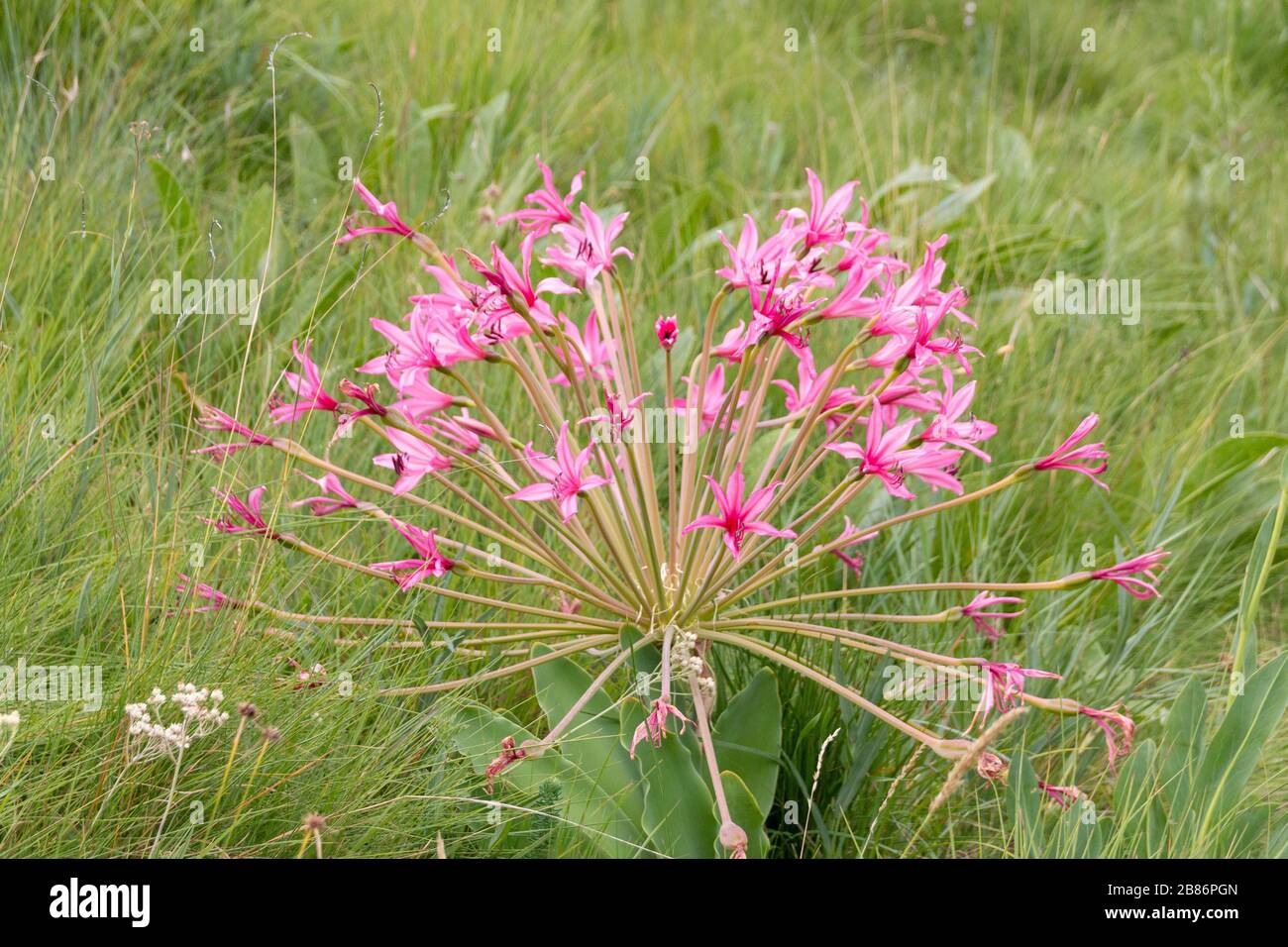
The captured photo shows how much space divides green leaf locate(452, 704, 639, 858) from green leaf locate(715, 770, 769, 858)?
0.16 m

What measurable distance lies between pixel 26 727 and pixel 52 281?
148 centimetres

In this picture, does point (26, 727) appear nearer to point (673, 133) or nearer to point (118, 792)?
point (118, 792)

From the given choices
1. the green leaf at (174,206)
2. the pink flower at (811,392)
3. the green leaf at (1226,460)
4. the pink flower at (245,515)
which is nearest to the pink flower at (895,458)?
the pink flower at (811,392)

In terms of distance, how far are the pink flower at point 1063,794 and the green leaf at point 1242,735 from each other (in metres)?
0.22

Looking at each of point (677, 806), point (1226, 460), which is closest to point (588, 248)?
point (677, 806)

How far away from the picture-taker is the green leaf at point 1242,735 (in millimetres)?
2115

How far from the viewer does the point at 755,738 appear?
81.2 inches

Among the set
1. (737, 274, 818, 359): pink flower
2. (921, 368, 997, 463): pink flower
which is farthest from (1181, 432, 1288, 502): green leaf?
(737, 274, 818, 359): pink flower

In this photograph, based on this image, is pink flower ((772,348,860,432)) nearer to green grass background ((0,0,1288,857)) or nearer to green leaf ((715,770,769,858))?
green grass background ((0,0,1288,857))

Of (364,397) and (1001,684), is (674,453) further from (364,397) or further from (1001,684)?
(1001,684)

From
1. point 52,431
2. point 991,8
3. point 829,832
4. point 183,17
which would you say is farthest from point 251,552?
point 991,8

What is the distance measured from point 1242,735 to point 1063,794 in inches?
12.4

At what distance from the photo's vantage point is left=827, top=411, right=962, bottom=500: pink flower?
6.48ft

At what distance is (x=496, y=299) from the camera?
2.04 metres
